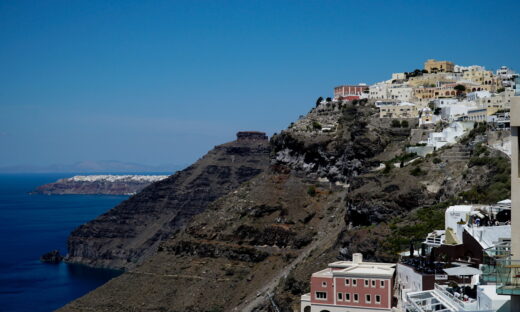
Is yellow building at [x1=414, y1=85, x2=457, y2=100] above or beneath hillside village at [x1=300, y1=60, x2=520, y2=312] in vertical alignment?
above

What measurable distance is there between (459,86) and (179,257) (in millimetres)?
41492

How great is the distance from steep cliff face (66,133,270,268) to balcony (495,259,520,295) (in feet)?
497

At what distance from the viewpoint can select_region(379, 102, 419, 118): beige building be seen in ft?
299

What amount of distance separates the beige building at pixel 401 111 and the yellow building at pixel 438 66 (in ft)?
52.9

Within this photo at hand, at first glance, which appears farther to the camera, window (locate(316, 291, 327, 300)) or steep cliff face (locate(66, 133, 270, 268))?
steep cliff face (locate(66, 133, 270, 268))

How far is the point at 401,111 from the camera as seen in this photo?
9188 centimetres

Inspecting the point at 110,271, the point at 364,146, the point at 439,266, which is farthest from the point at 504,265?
the point at 110,271

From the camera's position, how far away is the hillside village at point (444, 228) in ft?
52.0

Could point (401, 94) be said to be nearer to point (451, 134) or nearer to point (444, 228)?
point (451, 134)

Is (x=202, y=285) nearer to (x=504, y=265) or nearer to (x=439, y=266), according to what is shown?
(x=439, y=266)

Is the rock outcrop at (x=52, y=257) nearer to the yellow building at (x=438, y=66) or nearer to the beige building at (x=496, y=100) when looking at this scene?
the yellow building at (x=438, y=66)

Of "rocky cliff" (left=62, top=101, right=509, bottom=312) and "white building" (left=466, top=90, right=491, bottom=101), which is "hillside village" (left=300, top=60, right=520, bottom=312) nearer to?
"white building" (left=466, top=90, right=491, bottom=101)

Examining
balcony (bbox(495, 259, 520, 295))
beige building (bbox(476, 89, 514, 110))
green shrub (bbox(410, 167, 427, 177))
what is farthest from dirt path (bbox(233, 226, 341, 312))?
balcony (bbox(495, 259, 520, 295))

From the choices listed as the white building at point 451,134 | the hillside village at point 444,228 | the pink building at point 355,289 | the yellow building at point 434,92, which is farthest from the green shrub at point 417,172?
the yellow building at point 434,92
